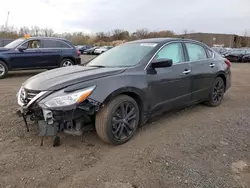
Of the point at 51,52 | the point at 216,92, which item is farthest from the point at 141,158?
the point at 51,52

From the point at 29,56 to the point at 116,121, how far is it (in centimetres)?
765

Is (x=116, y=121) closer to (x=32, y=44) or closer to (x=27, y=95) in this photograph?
(x=27, y=95)

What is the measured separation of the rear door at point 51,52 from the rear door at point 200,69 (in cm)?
703

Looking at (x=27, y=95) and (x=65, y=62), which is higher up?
(x=65, y=62)

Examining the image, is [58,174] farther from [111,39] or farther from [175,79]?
[111,39]

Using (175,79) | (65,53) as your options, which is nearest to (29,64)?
(65,53)

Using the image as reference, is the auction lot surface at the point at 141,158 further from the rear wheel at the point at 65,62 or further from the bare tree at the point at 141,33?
the bare tree at the point at 141,33

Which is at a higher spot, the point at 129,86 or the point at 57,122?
the point at 129,86

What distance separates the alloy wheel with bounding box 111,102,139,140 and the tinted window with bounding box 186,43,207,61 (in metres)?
1.87

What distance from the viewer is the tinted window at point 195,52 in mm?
4844

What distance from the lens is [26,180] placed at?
268 centimetres

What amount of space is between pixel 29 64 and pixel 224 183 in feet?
29.8

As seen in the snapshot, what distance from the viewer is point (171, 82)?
422cm

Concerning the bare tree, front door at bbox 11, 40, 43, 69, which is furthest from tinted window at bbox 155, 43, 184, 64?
the bare tree
